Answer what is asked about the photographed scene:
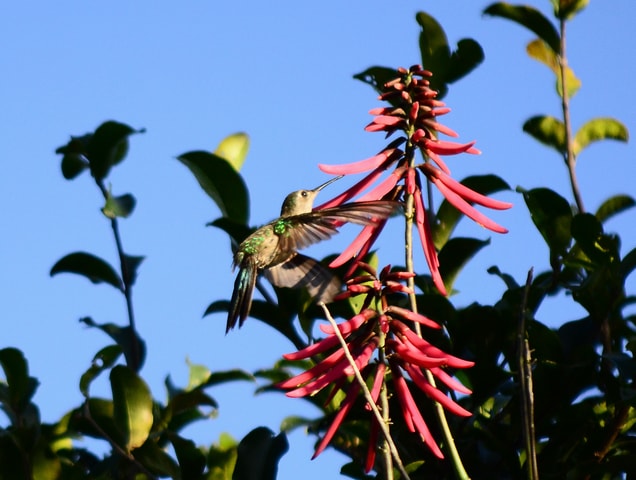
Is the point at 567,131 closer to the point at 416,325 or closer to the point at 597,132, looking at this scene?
the point at 597,132

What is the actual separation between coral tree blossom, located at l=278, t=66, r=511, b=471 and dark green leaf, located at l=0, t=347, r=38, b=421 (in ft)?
2.93

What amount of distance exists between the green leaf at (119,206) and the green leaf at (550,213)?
1097mm

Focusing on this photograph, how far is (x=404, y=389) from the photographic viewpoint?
8.44ft

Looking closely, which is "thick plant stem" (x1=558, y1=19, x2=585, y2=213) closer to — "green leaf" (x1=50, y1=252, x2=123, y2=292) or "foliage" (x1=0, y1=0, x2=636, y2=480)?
"foliage" (x1=0, y1=0, x2=636, y2=480)

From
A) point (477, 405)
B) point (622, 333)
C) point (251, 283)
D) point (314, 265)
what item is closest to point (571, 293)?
point (622, 333)

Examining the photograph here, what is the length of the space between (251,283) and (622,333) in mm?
1002

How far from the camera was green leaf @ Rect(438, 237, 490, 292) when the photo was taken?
10.5 ft

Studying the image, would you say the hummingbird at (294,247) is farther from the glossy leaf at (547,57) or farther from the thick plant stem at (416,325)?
the glossy leaf at (547,57)

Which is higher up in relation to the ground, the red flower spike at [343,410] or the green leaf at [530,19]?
the green leaf at [530,19]

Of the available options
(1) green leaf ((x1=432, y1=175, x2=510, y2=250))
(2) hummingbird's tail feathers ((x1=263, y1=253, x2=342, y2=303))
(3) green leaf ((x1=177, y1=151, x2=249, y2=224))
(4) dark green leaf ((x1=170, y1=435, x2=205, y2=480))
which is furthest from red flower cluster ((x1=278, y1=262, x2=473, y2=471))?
A: (3) green leaf ((x1=177, y1=151, x2=249, y2=224))

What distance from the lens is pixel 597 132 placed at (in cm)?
360

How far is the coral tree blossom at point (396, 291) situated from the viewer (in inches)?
98.6

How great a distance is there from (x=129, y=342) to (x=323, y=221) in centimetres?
67

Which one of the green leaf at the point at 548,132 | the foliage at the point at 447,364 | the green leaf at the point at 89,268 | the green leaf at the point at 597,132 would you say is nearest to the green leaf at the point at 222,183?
the foliage at the point at 447,364
